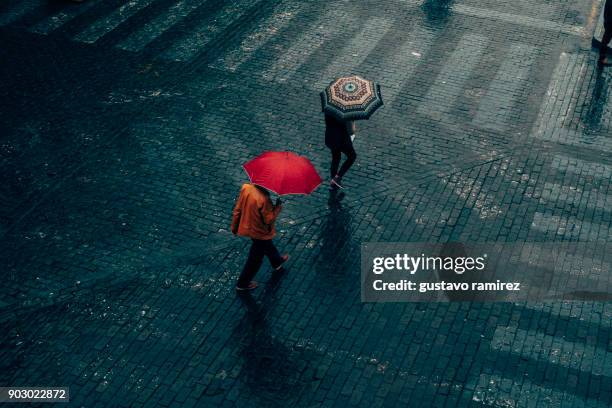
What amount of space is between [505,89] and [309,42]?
421 centimetres

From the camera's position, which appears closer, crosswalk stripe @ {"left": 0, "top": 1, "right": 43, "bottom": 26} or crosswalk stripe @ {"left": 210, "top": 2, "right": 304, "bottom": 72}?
crosswalk stripe @ {"left": 210, "top": 2, "right": 304, "bottom": 72}

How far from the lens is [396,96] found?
45.5 feet

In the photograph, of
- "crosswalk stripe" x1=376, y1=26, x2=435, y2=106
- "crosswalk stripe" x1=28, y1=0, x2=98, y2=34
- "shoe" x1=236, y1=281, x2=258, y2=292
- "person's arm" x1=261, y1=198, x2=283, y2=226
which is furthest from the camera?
"crosswalk stripe" x1=28, y1=0, x2=98, y2=34

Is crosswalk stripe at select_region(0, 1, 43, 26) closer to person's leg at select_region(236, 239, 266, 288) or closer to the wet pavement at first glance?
the wet pavement

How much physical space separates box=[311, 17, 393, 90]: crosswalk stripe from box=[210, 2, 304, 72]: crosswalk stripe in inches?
65.2

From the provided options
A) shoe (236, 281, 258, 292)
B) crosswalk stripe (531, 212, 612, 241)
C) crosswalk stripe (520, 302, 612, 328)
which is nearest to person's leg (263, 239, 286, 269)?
shoe (236, 281, 258, 292)

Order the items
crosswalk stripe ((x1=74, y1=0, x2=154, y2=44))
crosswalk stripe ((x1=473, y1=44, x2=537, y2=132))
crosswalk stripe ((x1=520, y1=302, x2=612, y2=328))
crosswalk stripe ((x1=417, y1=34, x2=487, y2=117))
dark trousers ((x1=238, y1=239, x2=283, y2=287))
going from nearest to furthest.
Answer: crosswalk stripe ((x1=520, y1=302, x2=612, y2=328)) → dark trousers ((x1=238, y1=239, x2=283, y2=287)) → crosswalk stripe ((x1=473, y1=44, x2=537, y2=132)) → crosswalk stripe ((x1=417, y1=34, x2=487, y2=117)) → crosswalk stripe ((x1=74, y1=0, x2=154, y2=44))

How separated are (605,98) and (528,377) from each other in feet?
22.7

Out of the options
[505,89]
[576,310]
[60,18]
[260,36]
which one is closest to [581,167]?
[505,89]

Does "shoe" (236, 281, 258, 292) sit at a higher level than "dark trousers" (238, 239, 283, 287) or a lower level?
lower

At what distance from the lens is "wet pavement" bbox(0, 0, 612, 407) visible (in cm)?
901

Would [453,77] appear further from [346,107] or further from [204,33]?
[204,33]

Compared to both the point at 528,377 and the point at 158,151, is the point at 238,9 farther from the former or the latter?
the point at 528,377

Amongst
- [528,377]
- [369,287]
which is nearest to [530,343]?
[528,377]
